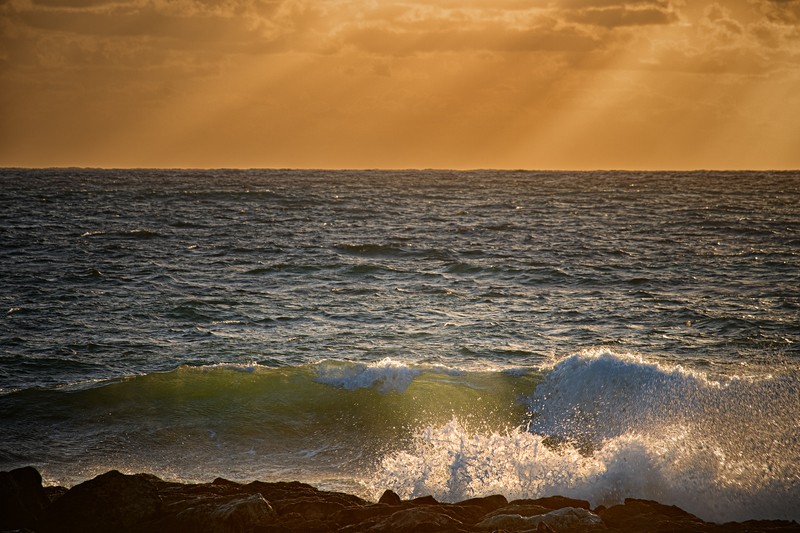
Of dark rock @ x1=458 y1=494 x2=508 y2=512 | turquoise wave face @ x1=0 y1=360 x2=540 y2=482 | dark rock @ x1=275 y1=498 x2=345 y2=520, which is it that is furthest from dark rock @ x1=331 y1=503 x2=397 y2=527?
turquoise wave face @ x1=0 y1=360 x2=540 y2=482

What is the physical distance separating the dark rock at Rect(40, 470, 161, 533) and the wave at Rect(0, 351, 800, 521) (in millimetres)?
3624

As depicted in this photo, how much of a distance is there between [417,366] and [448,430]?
4.25 meters

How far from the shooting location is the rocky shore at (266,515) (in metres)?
7.53

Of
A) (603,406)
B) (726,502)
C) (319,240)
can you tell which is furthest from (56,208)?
(726,502)

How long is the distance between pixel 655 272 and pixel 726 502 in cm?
2051

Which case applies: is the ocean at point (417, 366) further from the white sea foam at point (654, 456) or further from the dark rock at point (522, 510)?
the dark rock at point (522, 510)

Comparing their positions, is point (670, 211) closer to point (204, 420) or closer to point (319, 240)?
point (319, 240)

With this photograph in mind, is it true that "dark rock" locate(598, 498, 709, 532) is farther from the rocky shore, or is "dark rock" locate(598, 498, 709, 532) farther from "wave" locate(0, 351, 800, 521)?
"wave" locate(0, 351, 800, 521)

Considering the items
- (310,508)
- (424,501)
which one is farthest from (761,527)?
(310,508)

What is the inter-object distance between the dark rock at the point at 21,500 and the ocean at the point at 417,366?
312 cm

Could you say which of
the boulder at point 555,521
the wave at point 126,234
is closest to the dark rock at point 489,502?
the boulder at point 555,521

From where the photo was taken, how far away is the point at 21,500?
8.05 m

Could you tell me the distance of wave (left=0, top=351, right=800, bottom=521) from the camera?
10.1 metres

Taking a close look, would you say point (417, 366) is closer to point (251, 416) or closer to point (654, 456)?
point (251, 416)
